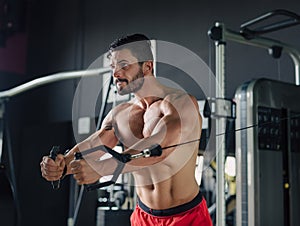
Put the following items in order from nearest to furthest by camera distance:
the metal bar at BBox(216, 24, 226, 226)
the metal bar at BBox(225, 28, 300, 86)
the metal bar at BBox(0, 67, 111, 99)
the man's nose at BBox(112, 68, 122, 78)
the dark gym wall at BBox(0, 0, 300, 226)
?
the man's nose at BBox(112, 68, 122, 78) < the metal bar at BBox(216, 24, 226, 226) < the metal bar at BBox(225, 28, 300, 86) < the metal bar at BBox(0, 67, 111, 99) < the dark gym wall at BBox(0, 0, 300, 226)

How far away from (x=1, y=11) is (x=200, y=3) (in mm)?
2377

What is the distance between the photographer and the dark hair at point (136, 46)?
1753 millimetres

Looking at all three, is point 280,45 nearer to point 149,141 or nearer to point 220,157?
point 220,157

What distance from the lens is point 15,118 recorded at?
5.52m

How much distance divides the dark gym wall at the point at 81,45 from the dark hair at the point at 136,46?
197 cm

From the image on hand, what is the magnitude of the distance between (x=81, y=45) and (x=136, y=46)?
11.9 ft

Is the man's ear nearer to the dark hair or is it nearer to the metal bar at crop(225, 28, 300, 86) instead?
the dark hair

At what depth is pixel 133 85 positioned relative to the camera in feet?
5.80

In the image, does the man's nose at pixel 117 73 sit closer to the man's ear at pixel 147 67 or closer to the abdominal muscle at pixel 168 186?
the man's ear at pixel 147 67

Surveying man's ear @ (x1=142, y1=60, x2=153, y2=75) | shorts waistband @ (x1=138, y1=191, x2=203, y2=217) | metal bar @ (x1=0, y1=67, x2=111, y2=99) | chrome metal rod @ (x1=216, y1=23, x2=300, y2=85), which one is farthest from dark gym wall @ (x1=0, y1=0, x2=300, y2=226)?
man's ear @ (x1=142, y1=60, x2=153, y2=75)

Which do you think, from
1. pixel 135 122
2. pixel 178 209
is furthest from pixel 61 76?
pixel 178 209

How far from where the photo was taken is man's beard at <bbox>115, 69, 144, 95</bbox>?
67.7 inches

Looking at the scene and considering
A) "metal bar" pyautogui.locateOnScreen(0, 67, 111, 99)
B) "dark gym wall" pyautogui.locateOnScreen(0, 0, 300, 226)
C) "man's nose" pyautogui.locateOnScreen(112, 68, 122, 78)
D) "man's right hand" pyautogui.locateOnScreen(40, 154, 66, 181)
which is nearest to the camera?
"man's right hand" pyautogui.locateOnScreen(40, 154, 66, 181)

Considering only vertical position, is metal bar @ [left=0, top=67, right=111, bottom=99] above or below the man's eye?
above
